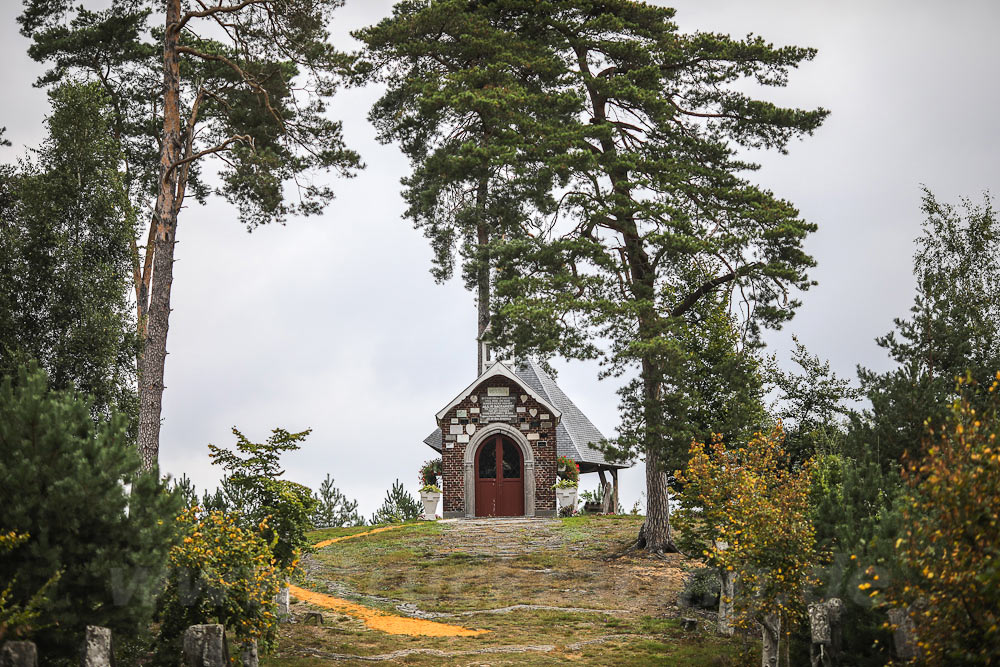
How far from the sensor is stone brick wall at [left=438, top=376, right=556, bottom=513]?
29125 millimetres

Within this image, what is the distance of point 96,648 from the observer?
9234 mm

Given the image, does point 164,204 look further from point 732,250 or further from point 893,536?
point 893,536

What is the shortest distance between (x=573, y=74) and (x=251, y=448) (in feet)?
43.7

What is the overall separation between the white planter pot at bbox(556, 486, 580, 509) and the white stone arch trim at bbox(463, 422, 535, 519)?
2.63 feet

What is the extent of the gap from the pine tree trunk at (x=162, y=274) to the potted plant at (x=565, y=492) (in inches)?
537

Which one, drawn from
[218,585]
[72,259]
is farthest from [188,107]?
[218,585]

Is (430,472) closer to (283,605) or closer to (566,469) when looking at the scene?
(566,469)

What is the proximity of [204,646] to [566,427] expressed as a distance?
835 inches

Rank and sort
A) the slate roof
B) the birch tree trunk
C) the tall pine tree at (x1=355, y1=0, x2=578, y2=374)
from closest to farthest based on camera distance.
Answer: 1. the birch tree trunk
2. the tall pine tree at (x1=355, y1=0, x2=578, y2=374)
3. the slate roof

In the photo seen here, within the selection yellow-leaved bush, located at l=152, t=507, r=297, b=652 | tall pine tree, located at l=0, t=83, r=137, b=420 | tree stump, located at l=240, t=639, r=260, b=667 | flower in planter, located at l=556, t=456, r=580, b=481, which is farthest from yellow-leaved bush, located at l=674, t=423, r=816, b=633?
flower in planter, located at l=556, t=456, r=580, b=481

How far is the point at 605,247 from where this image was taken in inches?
857

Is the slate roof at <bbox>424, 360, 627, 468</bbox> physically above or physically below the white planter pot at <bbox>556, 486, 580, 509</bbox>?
above

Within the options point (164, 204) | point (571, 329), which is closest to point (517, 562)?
point (571, 329)

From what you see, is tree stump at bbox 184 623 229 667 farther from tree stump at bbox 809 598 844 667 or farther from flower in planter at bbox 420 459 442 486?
flower in planter at bbox 420 459 442 486
